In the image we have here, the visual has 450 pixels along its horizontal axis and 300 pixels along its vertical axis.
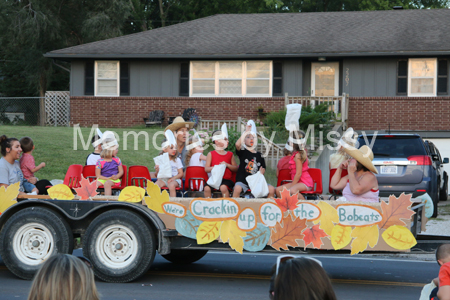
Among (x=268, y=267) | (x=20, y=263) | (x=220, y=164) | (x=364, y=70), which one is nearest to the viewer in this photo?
(x=20, y=263)

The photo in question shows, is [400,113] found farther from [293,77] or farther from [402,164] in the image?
[402,164]

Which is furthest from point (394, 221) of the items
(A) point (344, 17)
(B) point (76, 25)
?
(B) point (76, 25)

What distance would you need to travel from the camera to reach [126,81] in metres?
25.6

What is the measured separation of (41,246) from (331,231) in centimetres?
370

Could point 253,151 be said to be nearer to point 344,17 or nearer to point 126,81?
point 126,81

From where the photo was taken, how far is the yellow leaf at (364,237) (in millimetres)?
6770

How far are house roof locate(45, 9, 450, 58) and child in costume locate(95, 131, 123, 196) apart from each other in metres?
16.1

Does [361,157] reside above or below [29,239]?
above

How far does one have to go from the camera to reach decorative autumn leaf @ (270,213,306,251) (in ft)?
22.5

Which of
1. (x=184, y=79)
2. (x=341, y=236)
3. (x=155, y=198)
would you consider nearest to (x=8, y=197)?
(x=155, y=198)

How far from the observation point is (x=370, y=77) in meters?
24.0

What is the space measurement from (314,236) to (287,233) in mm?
321

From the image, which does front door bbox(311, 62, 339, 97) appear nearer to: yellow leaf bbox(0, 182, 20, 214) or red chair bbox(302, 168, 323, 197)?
red chair bbox(302, 168, 323, 197)

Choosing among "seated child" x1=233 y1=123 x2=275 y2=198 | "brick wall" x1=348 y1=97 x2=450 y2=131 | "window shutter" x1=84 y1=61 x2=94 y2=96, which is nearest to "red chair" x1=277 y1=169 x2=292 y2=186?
"seated child" x1=233 y1=123 x2=275 y2=198
